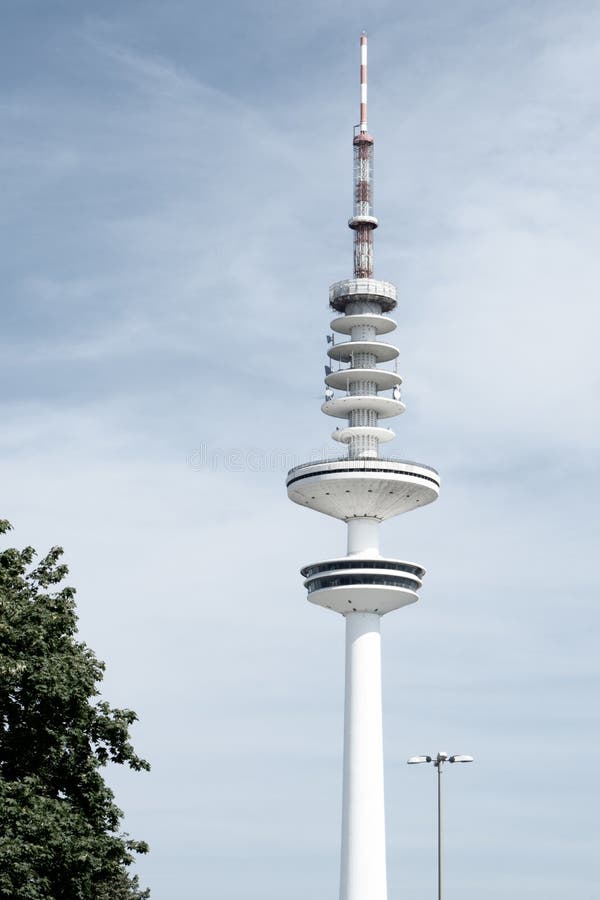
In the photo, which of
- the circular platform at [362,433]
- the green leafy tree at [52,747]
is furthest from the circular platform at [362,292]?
the green leafy tree at [52,747]

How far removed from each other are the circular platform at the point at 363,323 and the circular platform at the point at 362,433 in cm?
914

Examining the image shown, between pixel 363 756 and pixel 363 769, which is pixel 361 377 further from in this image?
pixel 363 769

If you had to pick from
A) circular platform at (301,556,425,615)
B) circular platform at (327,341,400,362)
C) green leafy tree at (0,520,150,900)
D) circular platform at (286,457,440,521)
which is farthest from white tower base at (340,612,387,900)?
green leafy tree at (0,520,150,900)

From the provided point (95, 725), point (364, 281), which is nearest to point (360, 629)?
point (364, 281)

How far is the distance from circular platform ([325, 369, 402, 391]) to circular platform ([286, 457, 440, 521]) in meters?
8.23

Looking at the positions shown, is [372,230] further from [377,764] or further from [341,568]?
[377,764]

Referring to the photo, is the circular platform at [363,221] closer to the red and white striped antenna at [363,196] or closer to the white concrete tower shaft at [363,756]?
the red and white striped antenna at [363,196]

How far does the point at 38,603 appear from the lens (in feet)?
185

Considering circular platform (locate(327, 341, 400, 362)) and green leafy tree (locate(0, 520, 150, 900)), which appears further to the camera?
circular platform (locate(327, 341, 400, 362))

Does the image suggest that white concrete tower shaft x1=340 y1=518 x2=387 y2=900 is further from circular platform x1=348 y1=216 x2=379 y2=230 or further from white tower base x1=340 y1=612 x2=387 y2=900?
circular platform x1=348 y1=216 x2=379 y2=230

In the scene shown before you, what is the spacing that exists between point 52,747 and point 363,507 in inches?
2838

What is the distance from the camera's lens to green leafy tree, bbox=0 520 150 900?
50.9 meters

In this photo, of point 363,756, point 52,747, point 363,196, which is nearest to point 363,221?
point 363,196

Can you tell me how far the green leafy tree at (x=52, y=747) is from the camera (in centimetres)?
5091
